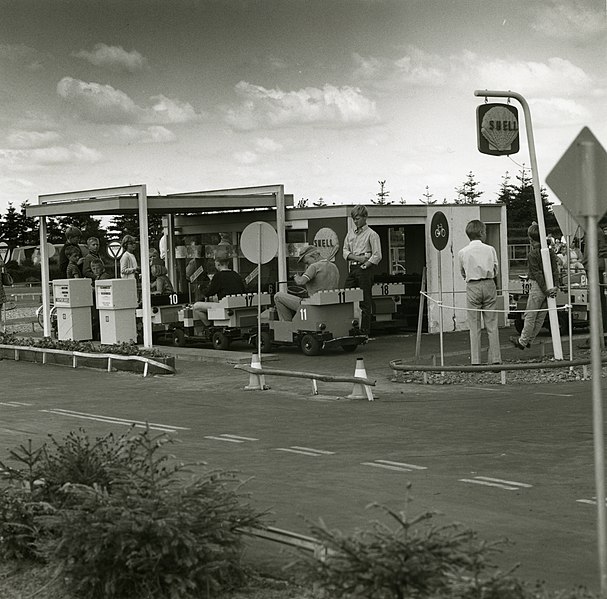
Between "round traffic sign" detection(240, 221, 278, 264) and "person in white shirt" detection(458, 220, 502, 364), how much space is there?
339 cm

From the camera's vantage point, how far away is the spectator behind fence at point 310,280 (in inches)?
795

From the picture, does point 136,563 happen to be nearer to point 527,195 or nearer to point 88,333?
point 88,333

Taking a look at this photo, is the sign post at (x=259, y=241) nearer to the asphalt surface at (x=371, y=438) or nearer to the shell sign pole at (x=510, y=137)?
the asphalt surface at (x=371, y=438)

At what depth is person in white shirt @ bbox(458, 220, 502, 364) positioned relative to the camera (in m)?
16.9

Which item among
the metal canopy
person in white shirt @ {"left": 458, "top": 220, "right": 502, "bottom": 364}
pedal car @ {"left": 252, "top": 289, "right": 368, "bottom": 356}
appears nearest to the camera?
person in white shirt @ {"left": 458, "top": 220, "right": 502, "bottom": 364}

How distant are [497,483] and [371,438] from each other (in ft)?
9.01

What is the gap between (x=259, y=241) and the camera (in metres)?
18.9

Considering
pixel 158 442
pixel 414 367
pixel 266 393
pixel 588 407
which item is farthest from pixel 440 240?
pixel 158 442

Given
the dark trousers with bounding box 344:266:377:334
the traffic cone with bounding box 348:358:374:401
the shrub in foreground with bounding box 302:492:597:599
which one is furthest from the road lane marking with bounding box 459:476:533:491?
the dark trousers with bounding box 344:266:377:334

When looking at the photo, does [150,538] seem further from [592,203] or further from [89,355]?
[89,355]

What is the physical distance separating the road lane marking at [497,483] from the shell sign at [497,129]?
8.80m

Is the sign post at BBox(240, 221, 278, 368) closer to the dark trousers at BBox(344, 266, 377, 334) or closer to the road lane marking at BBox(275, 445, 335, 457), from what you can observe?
the dark trousers at BBox(344, 266, 377, 334)

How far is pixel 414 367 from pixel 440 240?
7.64ft

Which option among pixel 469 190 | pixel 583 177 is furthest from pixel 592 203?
pixel 469 190
